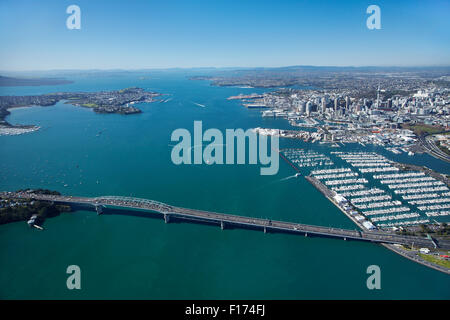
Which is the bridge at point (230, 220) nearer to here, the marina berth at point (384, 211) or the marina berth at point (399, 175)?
the marina berth at point (384, 211)

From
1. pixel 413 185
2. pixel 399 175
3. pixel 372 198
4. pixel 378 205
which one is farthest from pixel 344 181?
pixel 399 175

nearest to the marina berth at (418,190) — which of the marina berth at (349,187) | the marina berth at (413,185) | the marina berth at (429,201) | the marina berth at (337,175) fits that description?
the marina berth at (413,185)

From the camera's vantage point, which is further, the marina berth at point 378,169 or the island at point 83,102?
the island at point 83,102

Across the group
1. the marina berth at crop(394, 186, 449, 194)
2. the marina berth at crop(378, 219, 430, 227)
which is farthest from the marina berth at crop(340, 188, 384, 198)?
the marina berth at crop(378, 219, 430, 227)

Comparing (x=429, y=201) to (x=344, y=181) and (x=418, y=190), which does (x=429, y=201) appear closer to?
(x=418, y=190)

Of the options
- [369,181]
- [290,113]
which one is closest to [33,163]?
[369,181]

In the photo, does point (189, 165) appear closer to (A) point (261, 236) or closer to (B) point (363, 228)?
(A) point (261, 236)
